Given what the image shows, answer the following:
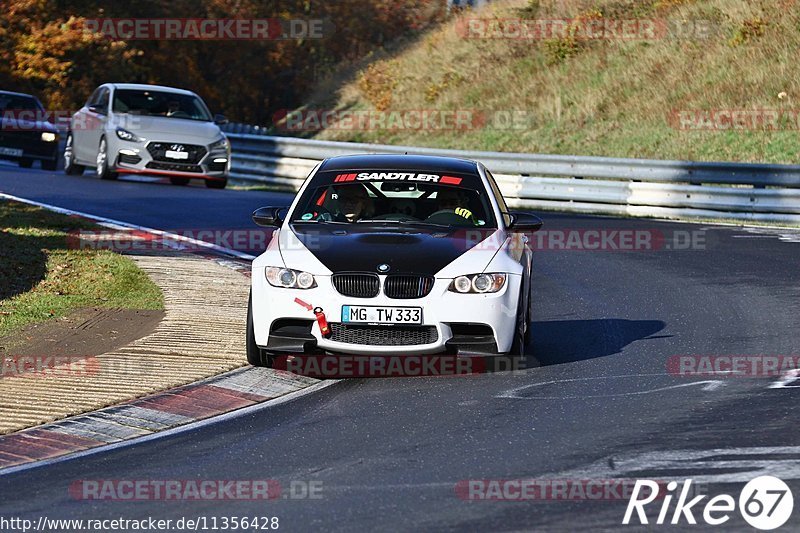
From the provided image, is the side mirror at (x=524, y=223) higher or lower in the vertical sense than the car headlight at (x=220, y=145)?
lower

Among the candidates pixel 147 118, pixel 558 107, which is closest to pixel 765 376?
pixel 147 118

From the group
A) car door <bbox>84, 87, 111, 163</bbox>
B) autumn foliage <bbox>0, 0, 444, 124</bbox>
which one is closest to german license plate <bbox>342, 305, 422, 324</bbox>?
car door <bbox>84, 87, 111, 163</bbox>

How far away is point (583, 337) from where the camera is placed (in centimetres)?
1130

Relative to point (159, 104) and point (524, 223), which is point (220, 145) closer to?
point (159, 104)

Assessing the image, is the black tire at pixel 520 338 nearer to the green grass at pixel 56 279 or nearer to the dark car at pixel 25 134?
the green grass at pixel 56 279

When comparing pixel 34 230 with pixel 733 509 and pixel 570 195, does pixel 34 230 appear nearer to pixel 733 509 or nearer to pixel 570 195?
pixel 570 195

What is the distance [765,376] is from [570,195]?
45.7ft

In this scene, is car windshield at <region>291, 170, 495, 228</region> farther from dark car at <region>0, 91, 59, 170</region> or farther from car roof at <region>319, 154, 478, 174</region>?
dark car at <region>0, 91, 59, 170</region>

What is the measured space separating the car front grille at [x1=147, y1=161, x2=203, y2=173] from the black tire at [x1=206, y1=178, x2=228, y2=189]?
720 millimetres

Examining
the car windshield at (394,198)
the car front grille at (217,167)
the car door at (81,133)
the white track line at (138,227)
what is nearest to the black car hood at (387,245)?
the car windshield at (394,198)

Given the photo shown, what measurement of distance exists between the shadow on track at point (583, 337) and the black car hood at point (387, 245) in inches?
41.2

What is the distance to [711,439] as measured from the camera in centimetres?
755

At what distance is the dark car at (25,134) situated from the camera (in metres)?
29.1

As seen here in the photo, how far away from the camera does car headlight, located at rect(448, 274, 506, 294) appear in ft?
31.2
